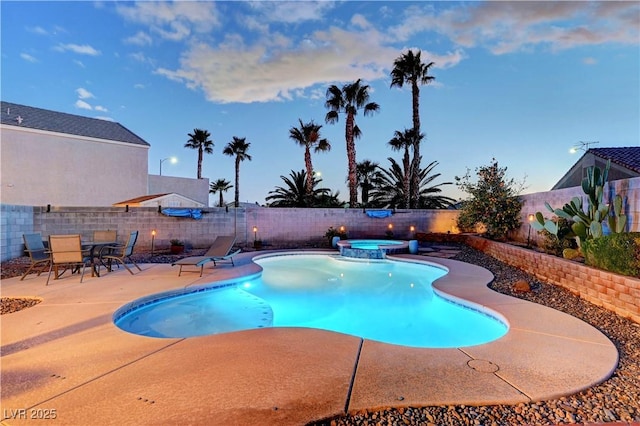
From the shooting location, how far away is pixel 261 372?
3.02 meters

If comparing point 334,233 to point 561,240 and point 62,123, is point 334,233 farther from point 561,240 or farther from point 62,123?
point 62,123

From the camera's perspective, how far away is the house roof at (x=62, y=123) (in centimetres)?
1741

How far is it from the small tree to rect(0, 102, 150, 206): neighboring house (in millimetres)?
19218

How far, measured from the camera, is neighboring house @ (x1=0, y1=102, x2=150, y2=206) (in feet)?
55.1

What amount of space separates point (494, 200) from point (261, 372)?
11620 mm

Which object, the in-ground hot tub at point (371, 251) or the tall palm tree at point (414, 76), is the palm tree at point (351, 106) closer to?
the tall palm tree at point (414, 76)

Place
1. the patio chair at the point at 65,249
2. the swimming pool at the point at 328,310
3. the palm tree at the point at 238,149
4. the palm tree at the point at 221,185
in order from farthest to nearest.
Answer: the palm tree at the point at 221,185
the palm tree at the point at 238,149
the patio chair at the point at 65,249
the swimming pool at the point at 328,310

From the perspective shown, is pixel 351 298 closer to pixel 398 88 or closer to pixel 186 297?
pixel 186 297

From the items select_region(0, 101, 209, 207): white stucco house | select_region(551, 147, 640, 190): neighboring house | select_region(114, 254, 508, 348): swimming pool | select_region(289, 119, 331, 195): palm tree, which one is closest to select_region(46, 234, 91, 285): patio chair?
select_region(114, 254, 508, 348): swimming pool

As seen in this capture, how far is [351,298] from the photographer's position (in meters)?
7.60

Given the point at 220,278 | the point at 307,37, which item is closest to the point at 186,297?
the point at 220,278

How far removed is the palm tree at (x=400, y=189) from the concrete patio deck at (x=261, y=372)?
19.6m

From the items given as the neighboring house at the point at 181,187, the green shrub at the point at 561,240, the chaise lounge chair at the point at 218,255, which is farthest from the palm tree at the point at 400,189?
the chaise lounge chair at the point at 218,255

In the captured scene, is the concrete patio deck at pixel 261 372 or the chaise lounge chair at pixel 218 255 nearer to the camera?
the concrete patio deck at pixel 261 372
